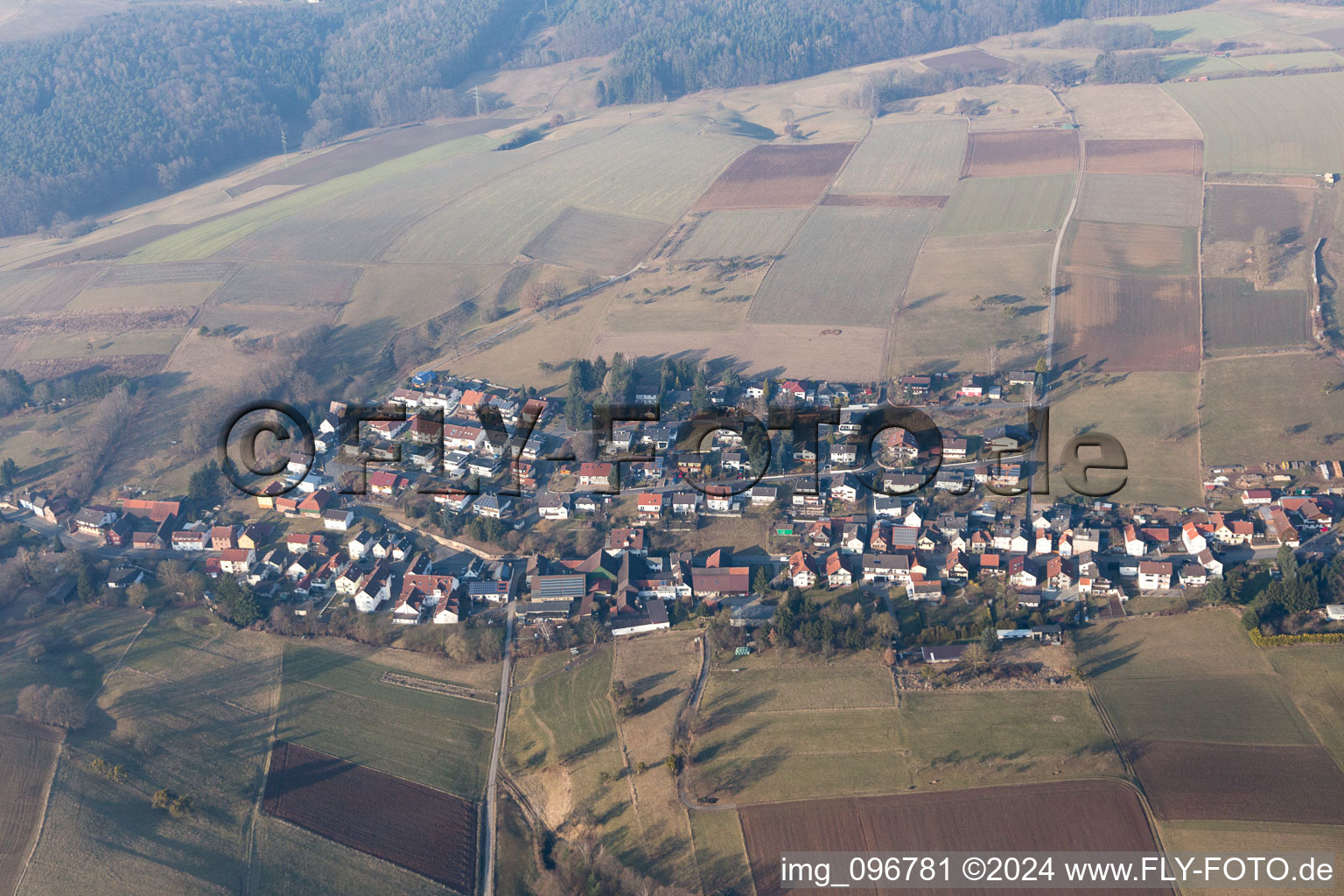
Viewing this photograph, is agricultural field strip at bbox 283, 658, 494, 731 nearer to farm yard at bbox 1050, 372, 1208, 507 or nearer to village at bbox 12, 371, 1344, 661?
village at bbox 12, 371, 1344, 661

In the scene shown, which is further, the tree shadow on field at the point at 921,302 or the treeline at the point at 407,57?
the treeline at the point at 407,57

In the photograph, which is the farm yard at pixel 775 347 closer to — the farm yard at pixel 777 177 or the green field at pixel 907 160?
the farm yard at pixel 777 177

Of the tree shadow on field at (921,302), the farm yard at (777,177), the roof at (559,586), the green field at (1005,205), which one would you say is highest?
the farm yard at (777,177)

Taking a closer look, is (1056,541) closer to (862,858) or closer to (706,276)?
(862,858)

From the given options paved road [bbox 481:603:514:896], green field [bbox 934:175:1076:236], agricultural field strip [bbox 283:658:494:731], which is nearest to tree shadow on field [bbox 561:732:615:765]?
paved road [bbox 481:603:514:896]

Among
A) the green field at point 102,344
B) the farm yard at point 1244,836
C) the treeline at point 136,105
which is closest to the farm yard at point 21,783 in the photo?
the farm yard at point 1244,836
